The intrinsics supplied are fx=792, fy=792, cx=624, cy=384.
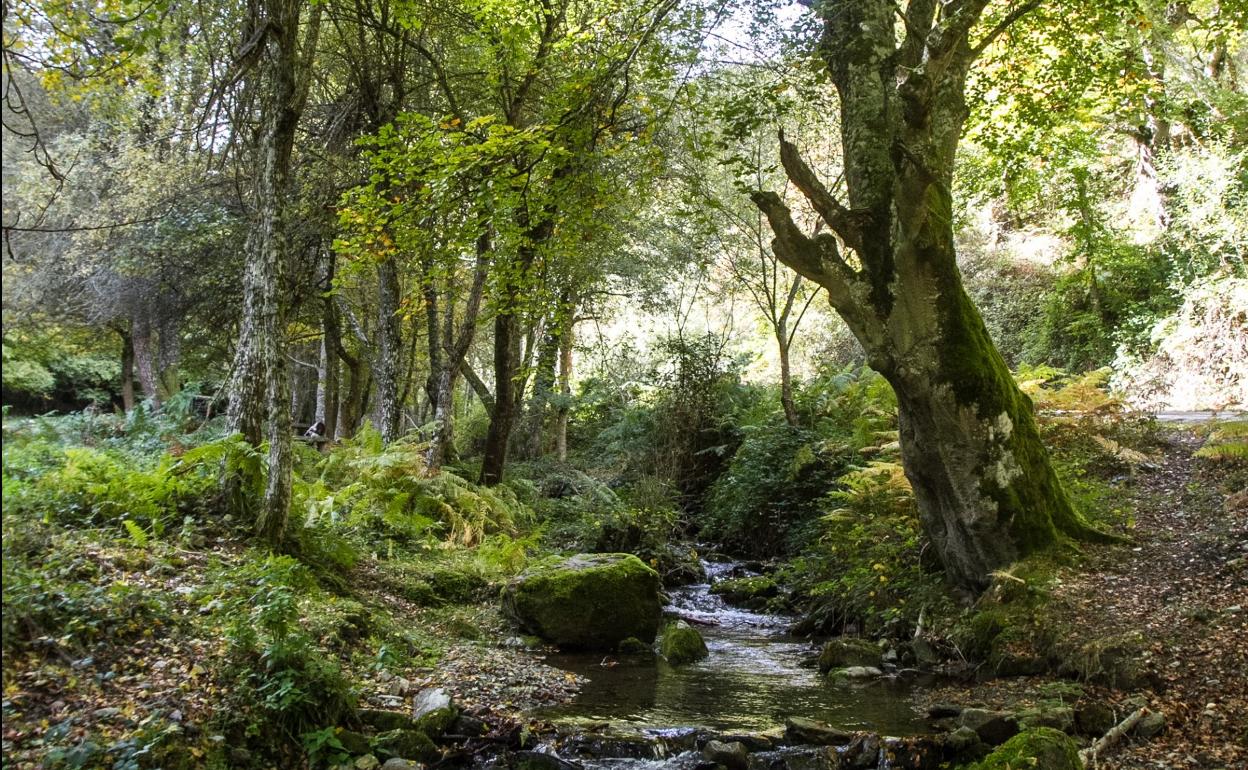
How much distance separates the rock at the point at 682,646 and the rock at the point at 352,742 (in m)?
3.84

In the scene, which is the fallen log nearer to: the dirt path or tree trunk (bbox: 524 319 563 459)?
the dirt path

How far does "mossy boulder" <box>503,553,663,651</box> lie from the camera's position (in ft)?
26.9

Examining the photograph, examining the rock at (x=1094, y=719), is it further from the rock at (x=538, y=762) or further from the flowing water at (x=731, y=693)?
the rock at (x=538, y=762)

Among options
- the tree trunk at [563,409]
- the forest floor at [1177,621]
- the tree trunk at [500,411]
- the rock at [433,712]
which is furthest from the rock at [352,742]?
the tree trunk at [563,409]

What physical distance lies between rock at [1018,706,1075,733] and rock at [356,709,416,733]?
393 cm

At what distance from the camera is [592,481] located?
45.7 feet

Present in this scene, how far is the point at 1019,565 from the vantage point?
7.09m

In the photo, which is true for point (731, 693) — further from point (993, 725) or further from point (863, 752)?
point (993, 725)

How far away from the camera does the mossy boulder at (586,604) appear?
8.20 m

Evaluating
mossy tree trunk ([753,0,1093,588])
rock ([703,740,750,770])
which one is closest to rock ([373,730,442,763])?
rock ([703,740,750,770])

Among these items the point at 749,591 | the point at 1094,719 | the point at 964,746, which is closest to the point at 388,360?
the point at 749,591

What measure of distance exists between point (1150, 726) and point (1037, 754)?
122 cm

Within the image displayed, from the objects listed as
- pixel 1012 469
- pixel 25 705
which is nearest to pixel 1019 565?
pixel 1012 469

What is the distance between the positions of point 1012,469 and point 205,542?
6.99 m
